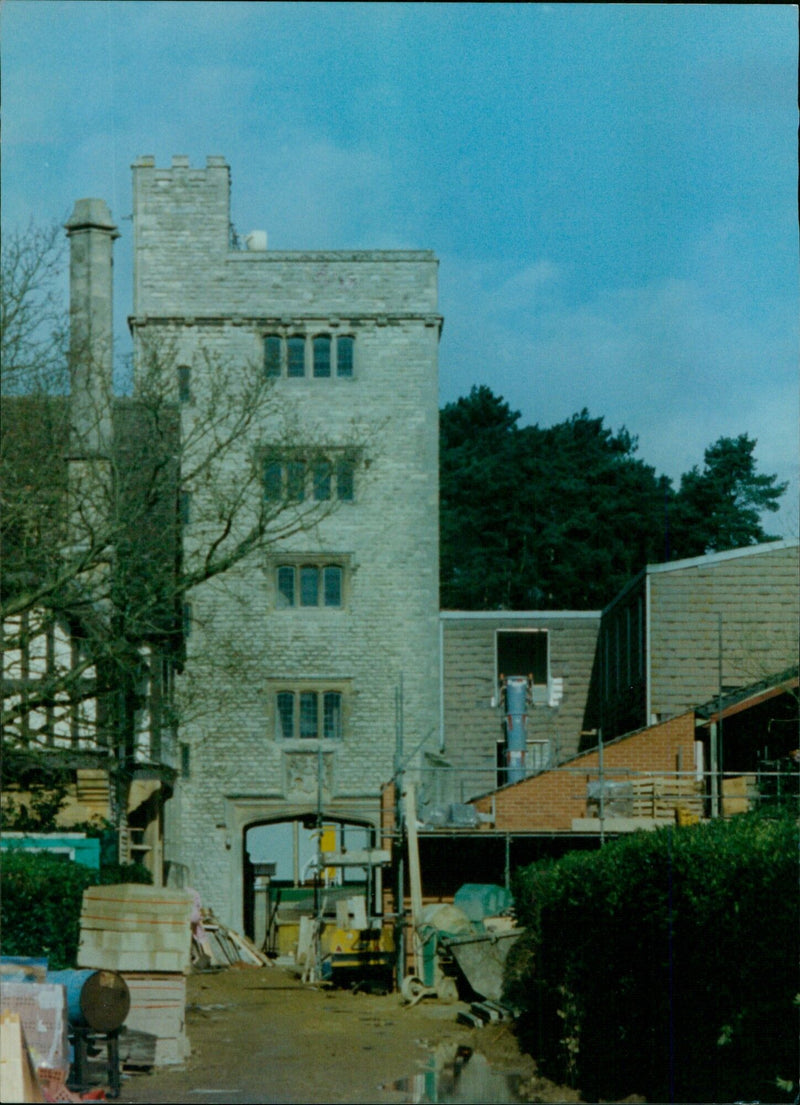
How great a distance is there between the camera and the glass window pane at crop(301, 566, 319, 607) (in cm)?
3869

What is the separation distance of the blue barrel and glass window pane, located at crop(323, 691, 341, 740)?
26.4 meters

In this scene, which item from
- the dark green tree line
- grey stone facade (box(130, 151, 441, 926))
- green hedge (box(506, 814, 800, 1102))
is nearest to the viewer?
green hedge (box(506, 814, 800, 1102))

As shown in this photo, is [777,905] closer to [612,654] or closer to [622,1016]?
[622,1016]

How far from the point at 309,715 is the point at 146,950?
24551 millimetres

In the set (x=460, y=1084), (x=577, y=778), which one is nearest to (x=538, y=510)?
(x=577, y=778)

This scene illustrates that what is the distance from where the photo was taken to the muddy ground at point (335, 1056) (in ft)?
43.3

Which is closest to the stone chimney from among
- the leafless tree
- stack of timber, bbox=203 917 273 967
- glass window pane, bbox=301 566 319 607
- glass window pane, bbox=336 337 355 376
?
the leafless tree

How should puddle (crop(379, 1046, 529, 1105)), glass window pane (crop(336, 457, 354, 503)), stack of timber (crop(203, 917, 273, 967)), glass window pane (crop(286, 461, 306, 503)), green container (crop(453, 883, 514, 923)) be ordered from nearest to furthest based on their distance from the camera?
puddle (crop(379, 1046, 529, 1105))
glass window pane (crop(286, 461, 306, 503))
green container (crop(453, 883, 514, 923))
stack of timber (crop(203, 917, 273, 967))
glass window pane (crop(336, 457, 354, 503))

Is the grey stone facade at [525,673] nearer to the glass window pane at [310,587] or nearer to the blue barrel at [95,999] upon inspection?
Answer: the glass window pane at [310,587]

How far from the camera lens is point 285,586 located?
127ft

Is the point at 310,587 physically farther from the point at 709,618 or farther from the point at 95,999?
the point at 95,999

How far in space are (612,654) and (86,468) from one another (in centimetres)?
1784

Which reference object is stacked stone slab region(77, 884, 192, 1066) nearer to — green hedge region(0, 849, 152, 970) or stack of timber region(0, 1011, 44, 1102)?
green hedge region(0, 849, 152, 970)

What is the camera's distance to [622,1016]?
1251 centimetres
